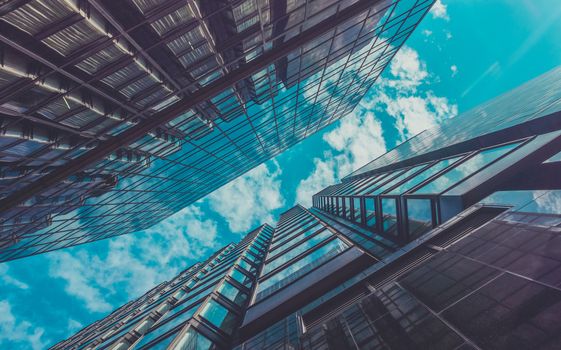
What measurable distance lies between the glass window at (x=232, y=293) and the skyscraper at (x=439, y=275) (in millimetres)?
148

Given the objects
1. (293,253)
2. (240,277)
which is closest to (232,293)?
(240,277)

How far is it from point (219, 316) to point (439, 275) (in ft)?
28.6

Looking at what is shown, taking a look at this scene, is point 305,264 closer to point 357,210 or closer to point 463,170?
point 357,210

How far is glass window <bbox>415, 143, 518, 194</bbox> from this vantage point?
9.51 metres

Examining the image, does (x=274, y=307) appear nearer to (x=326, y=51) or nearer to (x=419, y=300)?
(x=419, y=300)

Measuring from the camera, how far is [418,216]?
1006 centimetres

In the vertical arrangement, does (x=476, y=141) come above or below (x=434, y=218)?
above

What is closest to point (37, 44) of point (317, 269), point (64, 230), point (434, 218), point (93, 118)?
point (93, 118)

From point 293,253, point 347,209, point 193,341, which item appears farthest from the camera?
point 347,209

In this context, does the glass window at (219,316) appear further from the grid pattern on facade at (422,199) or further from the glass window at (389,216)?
the glass window at (389,216)

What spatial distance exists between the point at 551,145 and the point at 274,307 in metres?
9.53

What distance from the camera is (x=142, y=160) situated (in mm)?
17156

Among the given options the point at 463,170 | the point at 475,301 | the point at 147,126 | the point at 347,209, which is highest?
the point at 147,126

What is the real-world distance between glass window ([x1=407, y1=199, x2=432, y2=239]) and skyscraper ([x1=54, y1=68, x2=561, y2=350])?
0.04m
